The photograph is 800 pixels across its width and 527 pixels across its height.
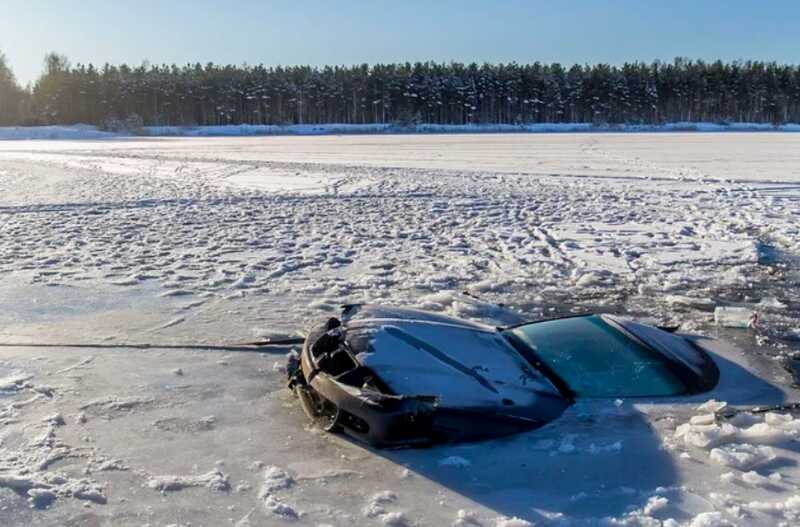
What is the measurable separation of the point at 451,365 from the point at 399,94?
8940 cm

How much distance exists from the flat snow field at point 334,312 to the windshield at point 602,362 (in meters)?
0.13

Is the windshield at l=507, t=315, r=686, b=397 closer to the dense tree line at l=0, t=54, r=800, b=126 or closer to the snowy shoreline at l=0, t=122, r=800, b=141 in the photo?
the snowy shoreline at l=0, t=122, r=800, b=141

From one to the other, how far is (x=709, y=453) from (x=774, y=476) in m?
Answer: 0.34

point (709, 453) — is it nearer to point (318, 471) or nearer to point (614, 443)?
point (614, 443)

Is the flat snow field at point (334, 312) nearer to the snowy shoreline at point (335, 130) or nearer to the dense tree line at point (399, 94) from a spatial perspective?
the snowy shoreline at point (335, 130)

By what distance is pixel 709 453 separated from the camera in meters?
3.99

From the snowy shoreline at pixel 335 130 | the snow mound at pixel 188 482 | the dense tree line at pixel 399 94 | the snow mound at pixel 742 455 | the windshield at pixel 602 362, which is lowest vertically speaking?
the snow mound at pixel 188 482

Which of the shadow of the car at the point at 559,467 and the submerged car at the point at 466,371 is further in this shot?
the submerged car at the point at 466,371

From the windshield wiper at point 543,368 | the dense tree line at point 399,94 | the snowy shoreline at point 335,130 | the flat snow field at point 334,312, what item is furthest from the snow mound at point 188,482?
the dense tree line at point 399,94

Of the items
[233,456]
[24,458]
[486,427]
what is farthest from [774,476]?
[24,458]

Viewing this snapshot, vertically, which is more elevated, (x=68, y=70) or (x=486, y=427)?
(x=68, y=70)

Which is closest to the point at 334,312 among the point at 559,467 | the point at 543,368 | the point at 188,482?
the point at 543,368

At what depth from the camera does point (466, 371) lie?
424 cm

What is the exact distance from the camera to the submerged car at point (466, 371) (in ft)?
12.9
